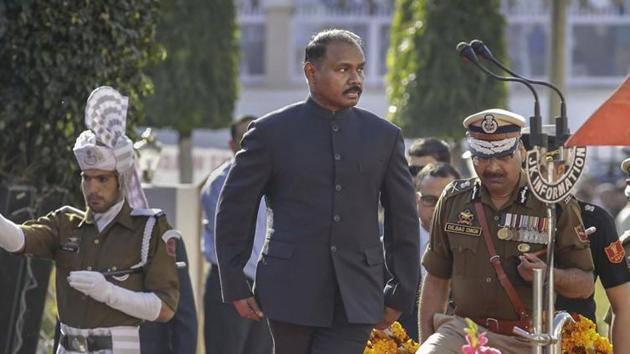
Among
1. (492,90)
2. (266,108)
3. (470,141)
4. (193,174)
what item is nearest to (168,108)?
(193,174)

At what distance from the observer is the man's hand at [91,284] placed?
7.13m

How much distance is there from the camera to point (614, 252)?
786 centimetres

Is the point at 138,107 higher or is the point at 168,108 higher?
the point at 138,107

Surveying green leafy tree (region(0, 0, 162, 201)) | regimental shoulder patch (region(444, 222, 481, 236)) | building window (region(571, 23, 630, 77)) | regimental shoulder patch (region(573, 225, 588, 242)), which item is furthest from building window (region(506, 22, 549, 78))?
regimental shoulder patch (region(573, 225, 588, 242))

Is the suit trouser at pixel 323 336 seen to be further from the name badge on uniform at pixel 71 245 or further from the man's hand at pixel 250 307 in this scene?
the name badge on uniform at pixel 71 245

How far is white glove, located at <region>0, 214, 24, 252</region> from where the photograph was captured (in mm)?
Result: 7324

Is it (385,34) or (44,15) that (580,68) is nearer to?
(385,34)

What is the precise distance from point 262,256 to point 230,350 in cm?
439

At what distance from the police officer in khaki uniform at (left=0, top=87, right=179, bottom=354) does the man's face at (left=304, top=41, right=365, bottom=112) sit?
120 centimetres

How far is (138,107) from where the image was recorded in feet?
34.9

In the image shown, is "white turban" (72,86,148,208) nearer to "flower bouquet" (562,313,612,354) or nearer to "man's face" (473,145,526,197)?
"man's face" (473,145,526,197)

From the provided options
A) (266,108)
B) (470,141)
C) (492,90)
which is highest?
(470,141)

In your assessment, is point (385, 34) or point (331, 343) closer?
point (331, 343)

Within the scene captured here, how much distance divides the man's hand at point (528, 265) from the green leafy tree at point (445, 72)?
11.6 metres
